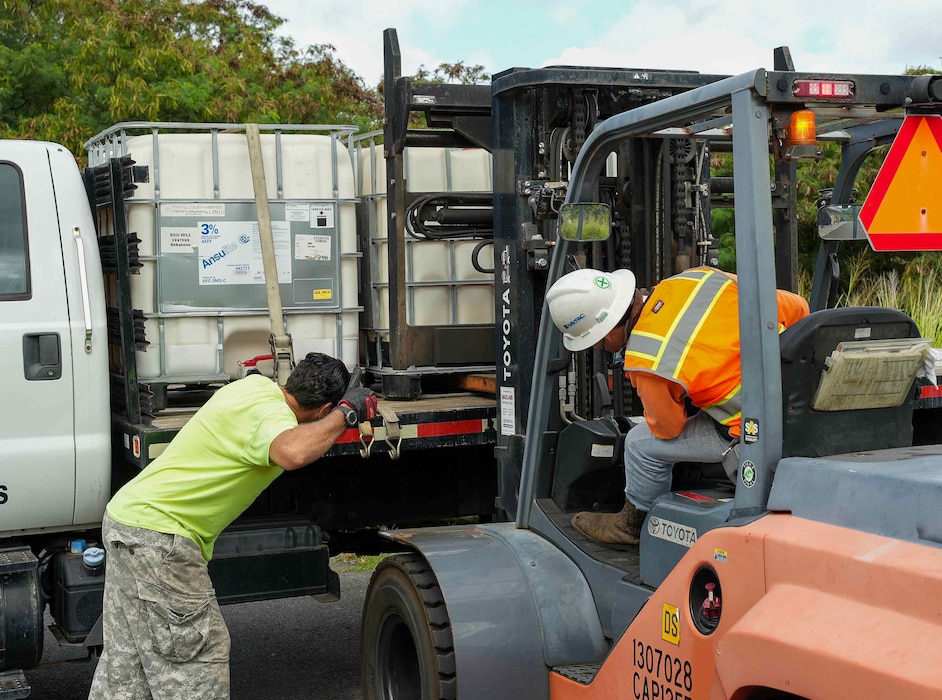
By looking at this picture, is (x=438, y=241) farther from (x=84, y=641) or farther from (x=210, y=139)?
(x=84, y=641)

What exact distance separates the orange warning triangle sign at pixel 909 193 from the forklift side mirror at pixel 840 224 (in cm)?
90

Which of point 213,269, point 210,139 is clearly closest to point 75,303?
point 213,269

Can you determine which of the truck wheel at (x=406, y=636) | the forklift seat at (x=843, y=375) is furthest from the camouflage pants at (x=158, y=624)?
the forklift seat at (x=843, y=375)

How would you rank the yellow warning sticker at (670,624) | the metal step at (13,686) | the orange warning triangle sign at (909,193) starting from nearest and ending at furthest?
the orange warning triangle sign at (909,193) < the yellow warning sticker at (670,624) < the metal step at (13,686)

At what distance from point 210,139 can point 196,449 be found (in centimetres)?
169

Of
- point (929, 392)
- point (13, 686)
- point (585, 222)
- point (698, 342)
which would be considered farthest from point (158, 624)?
point (929, 392)

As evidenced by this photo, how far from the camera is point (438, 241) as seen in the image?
551 cm

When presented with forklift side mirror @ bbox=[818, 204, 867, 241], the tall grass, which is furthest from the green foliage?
forklift side mirror @ bbox=[818, 204, 867, 241]

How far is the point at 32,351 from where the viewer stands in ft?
16.2

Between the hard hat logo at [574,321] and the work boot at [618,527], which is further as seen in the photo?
the work boot at [618,527]

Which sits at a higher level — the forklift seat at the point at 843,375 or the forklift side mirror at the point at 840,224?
the forklift side mirror at the point at 840,224

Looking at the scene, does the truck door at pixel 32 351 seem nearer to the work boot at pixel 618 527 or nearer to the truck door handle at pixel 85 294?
the truck door handle at pixel 85 294

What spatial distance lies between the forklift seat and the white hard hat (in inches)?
26.4

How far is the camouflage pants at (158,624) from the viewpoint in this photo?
4.25 m
